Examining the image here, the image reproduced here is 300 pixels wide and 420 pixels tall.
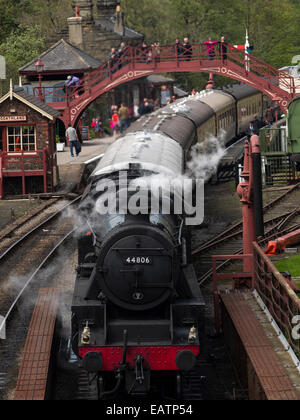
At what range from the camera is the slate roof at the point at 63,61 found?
39.1 m

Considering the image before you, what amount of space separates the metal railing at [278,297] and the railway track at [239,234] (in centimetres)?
300

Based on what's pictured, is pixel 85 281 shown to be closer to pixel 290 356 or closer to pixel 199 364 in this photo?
pixel 199 364

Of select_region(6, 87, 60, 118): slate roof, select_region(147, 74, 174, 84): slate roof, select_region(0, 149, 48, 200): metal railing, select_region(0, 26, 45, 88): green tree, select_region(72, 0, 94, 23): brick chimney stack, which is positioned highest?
select_region(147, 74, 174, 84): slate roof

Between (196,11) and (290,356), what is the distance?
44.5 m

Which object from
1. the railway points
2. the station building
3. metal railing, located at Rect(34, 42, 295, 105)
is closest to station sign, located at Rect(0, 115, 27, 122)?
the station building

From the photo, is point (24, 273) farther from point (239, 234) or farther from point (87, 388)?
point (87, 388)

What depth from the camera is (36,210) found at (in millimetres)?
24453

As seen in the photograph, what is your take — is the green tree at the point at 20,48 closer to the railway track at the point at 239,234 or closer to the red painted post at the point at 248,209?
the railway track at the point at 239,234

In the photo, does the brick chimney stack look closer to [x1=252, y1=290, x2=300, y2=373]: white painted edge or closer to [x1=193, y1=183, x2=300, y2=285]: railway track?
[x1=193, y1=183, x2=300, y2=285]: railway track

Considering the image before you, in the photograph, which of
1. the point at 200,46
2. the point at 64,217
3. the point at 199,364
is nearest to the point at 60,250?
the point at 64,217

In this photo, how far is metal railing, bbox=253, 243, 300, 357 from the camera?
11.0 metres

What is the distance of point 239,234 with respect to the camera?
20281mm

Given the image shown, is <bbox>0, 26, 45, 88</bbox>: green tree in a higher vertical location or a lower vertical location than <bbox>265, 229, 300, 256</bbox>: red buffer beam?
higher

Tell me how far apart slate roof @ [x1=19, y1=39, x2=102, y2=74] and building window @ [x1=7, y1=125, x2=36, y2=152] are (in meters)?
12.4
